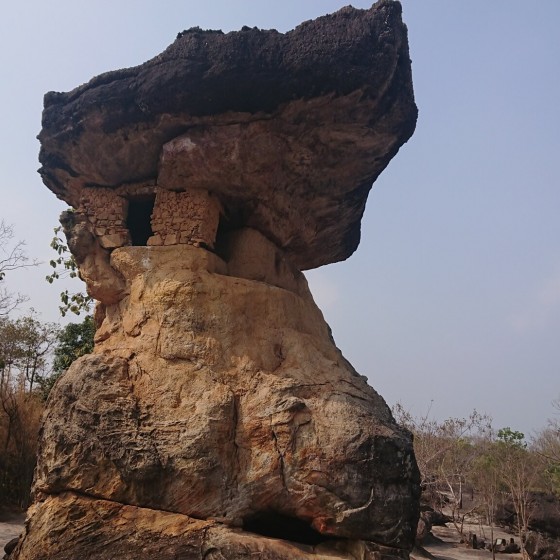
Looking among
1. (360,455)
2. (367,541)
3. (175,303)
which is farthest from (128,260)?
(367,541)

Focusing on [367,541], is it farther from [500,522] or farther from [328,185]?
[500,522]

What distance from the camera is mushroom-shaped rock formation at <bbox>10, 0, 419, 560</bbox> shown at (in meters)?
4.93

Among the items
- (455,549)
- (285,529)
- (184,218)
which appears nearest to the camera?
(285,529)

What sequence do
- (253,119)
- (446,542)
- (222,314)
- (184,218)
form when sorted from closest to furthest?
(222,314), (253,119), (184,218), (446,542)

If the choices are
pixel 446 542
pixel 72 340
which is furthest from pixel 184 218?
pixel 446 542

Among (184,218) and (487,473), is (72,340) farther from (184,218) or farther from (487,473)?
(487,473)

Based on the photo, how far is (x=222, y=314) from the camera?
6070 mm

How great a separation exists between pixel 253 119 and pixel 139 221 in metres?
2.35

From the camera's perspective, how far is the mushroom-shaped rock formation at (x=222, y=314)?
16.2ft

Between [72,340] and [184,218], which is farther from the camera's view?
[72,340]

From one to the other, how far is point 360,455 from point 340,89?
12.3 ft

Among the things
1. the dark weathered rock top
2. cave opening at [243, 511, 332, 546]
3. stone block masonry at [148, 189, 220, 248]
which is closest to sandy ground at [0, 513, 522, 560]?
cave opening at [243, 511, 332, 546]

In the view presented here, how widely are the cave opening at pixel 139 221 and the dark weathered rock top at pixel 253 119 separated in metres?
0.49

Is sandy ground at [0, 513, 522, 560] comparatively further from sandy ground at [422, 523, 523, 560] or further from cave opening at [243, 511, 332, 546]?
cave opening at [243, 511, 332, 546]
